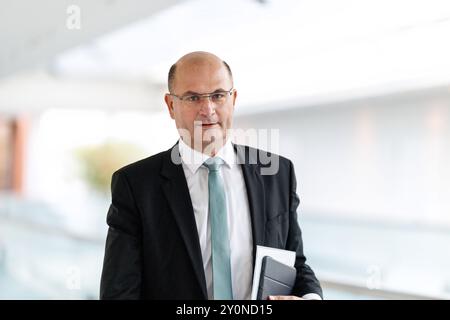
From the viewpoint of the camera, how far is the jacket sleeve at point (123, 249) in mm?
1346

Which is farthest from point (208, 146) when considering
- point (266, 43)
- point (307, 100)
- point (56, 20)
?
point (307, 100)

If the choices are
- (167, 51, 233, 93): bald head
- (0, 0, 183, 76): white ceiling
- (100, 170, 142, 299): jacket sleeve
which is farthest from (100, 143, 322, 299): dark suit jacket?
(0, 0, 183, 76): white ceiling

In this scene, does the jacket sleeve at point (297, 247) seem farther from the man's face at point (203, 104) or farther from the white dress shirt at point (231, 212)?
the man's face at point (203, 104)

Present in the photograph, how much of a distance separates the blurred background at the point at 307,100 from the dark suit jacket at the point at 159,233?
863 millimetres

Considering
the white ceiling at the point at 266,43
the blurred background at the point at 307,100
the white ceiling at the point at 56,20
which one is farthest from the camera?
the blurred background at the point at 307,100

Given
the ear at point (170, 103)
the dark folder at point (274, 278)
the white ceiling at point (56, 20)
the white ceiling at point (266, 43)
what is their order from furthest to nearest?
the white ceiling at point (266, 43)
the white ceiling at point (56, 20)
the ear at point (170, 103)
the dark folder at point (274, 278)

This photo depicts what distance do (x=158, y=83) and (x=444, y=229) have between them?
5.54 m

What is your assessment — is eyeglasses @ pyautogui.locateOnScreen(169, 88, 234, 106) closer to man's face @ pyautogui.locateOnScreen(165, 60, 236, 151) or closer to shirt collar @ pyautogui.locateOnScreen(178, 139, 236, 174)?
man's face @ pyautogui.locateOnScreen(165, 60, 236, 151)

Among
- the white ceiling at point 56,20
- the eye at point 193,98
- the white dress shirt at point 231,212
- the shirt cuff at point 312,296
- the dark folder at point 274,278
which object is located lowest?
the shirt cuff at point 312,296

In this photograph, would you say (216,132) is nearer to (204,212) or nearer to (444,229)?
(204,212)

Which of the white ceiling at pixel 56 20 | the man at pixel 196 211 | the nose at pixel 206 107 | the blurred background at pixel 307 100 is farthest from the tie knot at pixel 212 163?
the white ceiling at pixel 56 20

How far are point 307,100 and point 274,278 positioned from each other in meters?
8.16

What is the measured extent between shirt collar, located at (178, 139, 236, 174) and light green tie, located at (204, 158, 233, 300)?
87 mm
